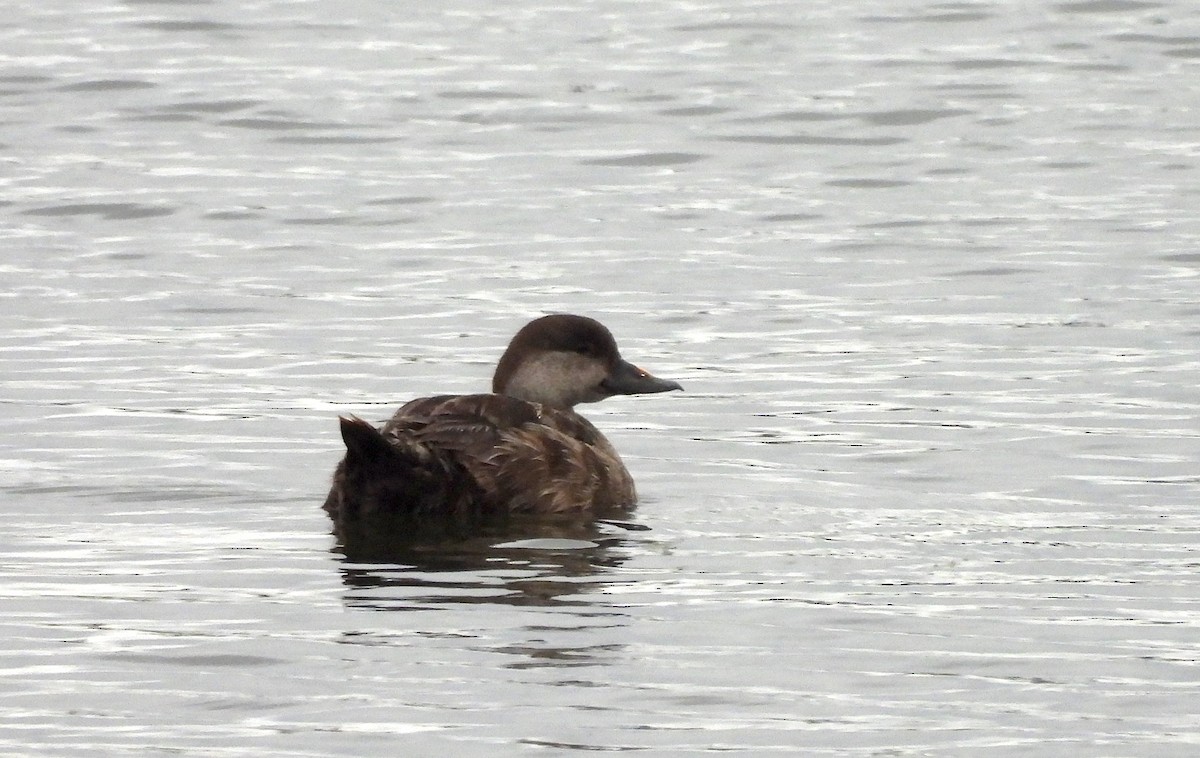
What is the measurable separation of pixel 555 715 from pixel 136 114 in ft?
47.1

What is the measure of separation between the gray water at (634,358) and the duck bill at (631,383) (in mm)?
340

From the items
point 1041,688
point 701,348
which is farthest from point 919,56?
point 1041,688

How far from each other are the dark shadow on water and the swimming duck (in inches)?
4.3

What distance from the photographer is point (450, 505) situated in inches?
344

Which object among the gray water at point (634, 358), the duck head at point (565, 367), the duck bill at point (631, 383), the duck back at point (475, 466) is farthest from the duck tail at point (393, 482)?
the duck bill at point (631, 383)

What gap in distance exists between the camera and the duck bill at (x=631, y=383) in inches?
392

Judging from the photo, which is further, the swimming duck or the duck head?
the duck head

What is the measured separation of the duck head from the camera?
32.1ft

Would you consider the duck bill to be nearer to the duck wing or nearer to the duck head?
the duck head

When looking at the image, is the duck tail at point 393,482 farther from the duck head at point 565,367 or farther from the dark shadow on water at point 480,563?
the duck head at point 565,367

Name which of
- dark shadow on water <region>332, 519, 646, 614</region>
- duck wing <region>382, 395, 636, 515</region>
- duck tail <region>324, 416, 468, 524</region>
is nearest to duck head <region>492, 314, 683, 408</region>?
duck wing <region>382, 395, 636, 515</region>

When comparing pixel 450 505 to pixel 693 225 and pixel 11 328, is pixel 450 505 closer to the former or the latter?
pixel 11 328

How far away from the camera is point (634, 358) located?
1217 cm

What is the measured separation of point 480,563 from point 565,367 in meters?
1.86
